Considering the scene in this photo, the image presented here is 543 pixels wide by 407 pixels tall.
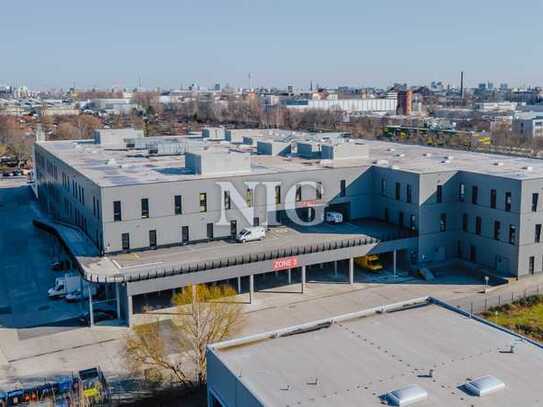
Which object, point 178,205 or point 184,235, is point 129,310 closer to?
point 184,235

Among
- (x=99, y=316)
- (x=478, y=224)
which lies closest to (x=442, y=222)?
(x=478, y=224)

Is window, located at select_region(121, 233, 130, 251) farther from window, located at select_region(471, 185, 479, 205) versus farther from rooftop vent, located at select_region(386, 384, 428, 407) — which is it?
window, located at select_region(471, 185, 479, 205)

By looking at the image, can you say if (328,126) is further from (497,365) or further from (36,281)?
(497,365)

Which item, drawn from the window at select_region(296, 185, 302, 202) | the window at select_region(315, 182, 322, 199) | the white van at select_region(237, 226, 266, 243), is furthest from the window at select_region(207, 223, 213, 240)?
the window at select_region(315, 182, 322, 199)

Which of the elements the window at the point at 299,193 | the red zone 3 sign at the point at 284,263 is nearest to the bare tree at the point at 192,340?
the red zone 3 sign at the point at 284,263

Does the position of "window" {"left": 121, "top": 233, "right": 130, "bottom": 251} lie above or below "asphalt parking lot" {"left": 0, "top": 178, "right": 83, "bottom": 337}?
above

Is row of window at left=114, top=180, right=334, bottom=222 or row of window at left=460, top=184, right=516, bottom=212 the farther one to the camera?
row of window at left=460, top=184, right=516, bottom=212

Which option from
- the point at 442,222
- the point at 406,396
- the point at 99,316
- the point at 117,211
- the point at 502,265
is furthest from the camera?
the point at 442,222
